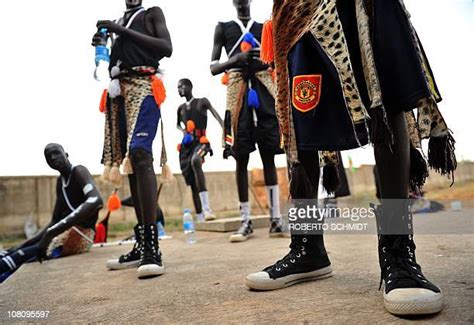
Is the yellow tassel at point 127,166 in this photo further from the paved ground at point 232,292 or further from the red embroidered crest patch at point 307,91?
the red embroidered crest patch at point 307,91

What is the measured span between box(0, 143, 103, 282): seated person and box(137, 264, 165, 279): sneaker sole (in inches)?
61.1

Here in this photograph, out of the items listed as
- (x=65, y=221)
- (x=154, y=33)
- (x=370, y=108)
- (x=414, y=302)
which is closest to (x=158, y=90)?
(x=154, y=33)

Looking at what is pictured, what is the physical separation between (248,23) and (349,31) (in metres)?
2.37

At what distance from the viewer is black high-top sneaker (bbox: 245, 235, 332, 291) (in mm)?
1443

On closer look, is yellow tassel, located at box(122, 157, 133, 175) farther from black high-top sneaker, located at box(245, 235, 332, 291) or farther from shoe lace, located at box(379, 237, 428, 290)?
shoe lace, located at box(379, 237, 428, 290)

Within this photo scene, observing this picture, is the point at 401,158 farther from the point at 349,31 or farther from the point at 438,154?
the point at 349,31

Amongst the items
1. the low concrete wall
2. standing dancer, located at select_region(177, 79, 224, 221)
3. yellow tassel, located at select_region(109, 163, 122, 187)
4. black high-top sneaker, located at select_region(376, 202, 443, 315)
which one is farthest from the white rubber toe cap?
the low concrete wall

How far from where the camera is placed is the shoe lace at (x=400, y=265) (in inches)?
44.4

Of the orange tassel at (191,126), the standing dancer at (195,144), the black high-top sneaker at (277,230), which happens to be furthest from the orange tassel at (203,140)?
the black high-top sneaker at (277,230)

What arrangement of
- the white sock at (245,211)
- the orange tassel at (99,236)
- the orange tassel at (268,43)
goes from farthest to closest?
the orange tassel at (99,236) < the white sock at (245,211) < the orange tassel at (268,43)

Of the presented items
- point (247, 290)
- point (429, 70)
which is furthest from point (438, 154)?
point (247, 290)

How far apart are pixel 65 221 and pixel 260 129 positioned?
70.6 inches

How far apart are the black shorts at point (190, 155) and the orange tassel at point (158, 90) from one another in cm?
322

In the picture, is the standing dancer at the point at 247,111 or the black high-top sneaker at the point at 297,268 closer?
the black high-top sneaker at the point at 297,268
